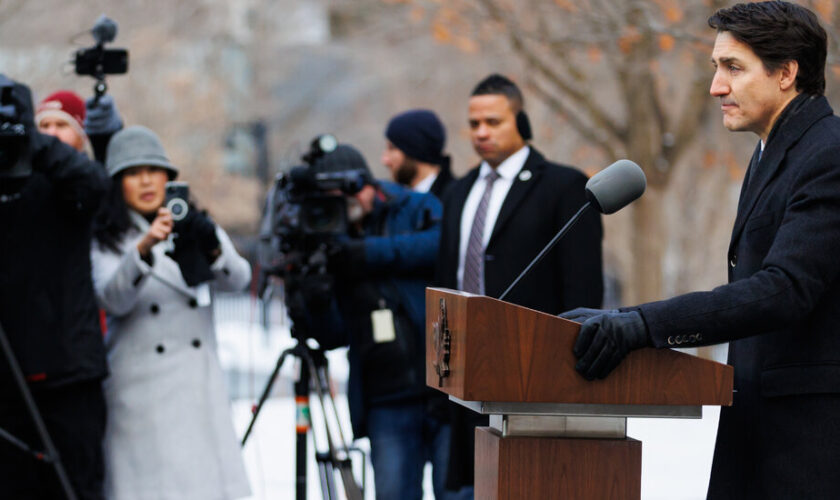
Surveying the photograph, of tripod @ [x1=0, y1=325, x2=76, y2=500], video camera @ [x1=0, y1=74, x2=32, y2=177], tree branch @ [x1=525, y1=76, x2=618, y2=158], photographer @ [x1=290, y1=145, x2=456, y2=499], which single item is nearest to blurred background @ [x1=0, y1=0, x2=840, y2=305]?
tree branch @ [x1=525, y1=76, x2=618, y2=158]

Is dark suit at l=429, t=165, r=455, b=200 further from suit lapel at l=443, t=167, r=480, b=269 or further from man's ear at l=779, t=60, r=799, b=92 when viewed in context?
man's ear at l=779, t=60, r=799, b=92

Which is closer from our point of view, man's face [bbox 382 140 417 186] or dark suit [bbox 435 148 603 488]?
dark suit [bbox 435 148 603 488]

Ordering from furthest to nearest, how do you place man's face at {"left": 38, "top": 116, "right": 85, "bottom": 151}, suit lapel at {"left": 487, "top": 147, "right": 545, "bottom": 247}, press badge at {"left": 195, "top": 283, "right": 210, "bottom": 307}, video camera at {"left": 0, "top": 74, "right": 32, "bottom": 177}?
man's face at {"left": 38, "top": 116, "right": 85, "bottom": 151}, press badge at {"left": 195, "top": 283, "right": 210, "bottom": 307}, suit lapel at {"left": 487, "top": 147, "right": 545, "bottom": 247}, video camera at {"left": 0, "top": 74, "right": 32, "bottom": 177}

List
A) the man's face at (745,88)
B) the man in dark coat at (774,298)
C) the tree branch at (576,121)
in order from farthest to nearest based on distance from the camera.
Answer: the tree branch at (576,121) < the man's face at (745,88) < the man in dark coat at (774,298)

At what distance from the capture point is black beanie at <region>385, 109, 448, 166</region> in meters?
7.02

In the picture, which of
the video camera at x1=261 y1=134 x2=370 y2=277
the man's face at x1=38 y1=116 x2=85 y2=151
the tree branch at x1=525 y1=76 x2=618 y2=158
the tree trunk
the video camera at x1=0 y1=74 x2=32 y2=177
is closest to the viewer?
the video camera at x1=0 y1=74 x2=32 y2=177

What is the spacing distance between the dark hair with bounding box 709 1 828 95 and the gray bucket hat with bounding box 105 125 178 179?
3.27 meters

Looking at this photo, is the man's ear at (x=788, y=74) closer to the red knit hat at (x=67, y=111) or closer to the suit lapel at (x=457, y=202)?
the suit lapel at (x=457, y=202)

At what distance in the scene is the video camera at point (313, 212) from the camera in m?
5.82

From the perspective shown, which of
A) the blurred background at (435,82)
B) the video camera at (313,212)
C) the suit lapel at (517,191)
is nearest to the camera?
the suit lapel at (517,191)

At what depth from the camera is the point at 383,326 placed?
5.87 m

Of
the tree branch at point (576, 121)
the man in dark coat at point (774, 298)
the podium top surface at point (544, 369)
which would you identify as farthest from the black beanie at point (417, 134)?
the tree branch at point (576, 121)

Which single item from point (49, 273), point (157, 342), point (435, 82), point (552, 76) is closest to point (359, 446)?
point (157, 342)

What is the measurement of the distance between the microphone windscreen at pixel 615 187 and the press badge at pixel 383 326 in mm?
2627
